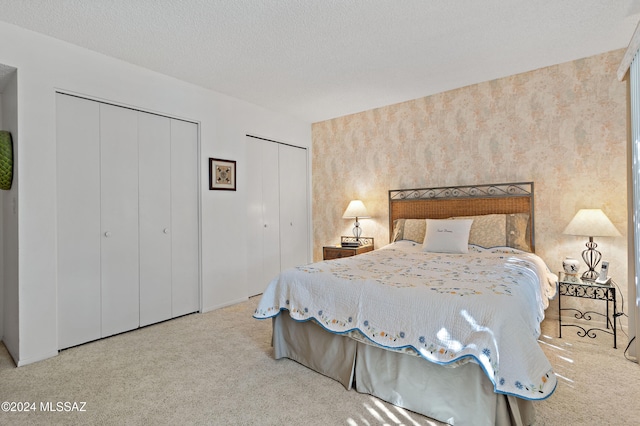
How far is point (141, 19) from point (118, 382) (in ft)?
8.42

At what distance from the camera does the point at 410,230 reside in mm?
3939

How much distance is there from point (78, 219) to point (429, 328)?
2.92m

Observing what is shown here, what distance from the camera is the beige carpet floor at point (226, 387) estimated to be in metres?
1.87

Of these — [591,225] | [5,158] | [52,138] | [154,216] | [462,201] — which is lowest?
[591,225]

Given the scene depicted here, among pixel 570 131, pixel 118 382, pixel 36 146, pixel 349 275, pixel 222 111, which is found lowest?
pixel 118 382

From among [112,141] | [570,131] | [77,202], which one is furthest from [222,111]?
[570,131]

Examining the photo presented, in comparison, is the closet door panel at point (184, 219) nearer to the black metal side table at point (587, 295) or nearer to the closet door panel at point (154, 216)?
the closet door panel at point (154, 216)

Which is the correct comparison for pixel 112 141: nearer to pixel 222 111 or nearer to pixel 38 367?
pixel 222 111

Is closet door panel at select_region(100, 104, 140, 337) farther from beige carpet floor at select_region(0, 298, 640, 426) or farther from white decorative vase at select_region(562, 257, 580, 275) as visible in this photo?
white decorative vase at select_region(562, 257, 580, 275)

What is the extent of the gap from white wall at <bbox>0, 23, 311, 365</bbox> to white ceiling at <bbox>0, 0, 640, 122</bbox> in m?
0.15

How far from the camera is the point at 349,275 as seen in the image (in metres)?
2.38

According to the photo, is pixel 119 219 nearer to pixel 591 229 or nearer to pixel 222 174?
pixel 222 174

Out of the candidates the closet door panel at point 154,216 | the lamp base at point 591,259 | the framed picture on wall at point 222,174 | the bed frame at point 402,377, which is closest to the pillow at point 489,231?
the lamp base at point 591,259

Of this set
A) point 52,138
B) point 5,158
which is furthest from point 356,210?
point 5,158
